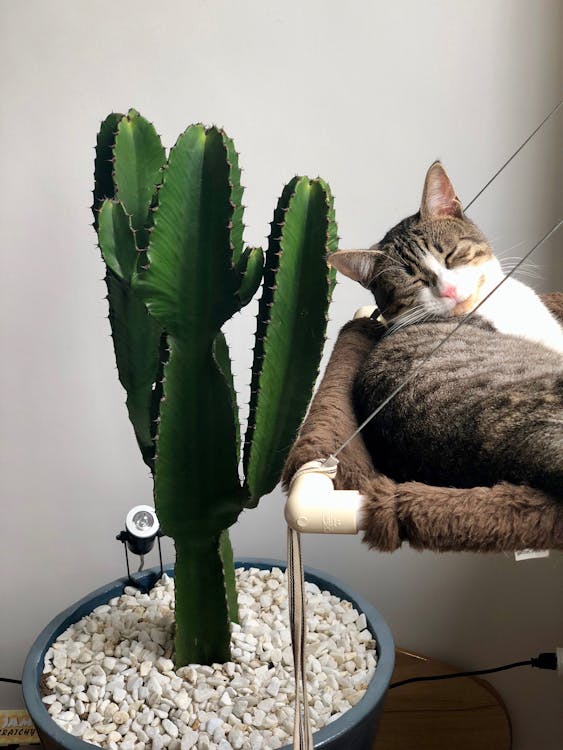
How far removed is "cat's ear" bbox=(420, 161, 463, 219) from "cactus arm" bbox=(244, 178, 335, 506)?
0.71ft

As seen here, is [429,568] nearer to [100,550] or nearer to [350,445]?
[100,550]

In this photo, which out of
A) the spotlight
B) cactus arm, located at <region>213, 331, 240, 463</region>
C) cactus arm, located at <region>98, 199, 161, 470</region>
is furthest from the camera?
the spotlight

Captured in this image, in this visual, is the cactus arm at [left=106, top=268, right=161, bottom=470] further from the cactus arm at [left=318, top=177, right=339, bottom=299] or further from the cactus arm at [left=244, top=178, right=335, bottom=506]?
the cactus arm at [left=318, top=177, right=339, bottom=299]

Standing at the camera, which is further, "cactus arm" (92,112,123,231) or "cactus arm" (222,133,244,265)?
"cactus arm" (92,112,123,231)

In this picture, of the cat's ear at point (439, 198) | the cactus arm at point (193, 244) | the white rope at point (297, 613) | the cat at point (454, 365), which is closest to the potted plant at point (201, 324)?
the cactus arm at point (193, 244)

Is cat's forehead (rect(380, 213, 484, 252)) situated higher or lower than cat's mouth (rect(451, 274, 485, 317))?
higher

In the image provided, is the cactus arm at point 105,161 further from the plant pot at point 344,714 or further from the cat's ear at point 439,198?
the plant pot at point 344,714

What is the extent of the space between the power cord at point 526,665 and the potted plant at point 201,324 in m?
0.40

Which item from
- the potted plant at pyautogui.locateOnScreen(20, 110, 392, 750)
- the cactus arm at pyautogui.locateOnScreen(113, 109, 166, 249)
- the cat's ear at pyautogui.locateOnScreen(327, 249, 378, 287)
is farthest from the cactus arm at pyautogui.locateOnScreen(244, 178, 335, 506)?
the cactus arm at pyautogui.locateOnScreen(113, 109, 166, 249)

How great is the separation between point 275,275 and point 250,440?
0.24 meters

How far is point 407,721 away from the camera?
1493mm

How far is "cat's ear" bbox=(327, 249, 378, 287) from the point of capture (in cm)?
116

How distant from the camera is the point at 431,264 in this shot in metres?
1.14

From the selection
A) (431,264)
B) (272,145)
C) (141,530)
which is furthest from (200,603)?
(272,145)
